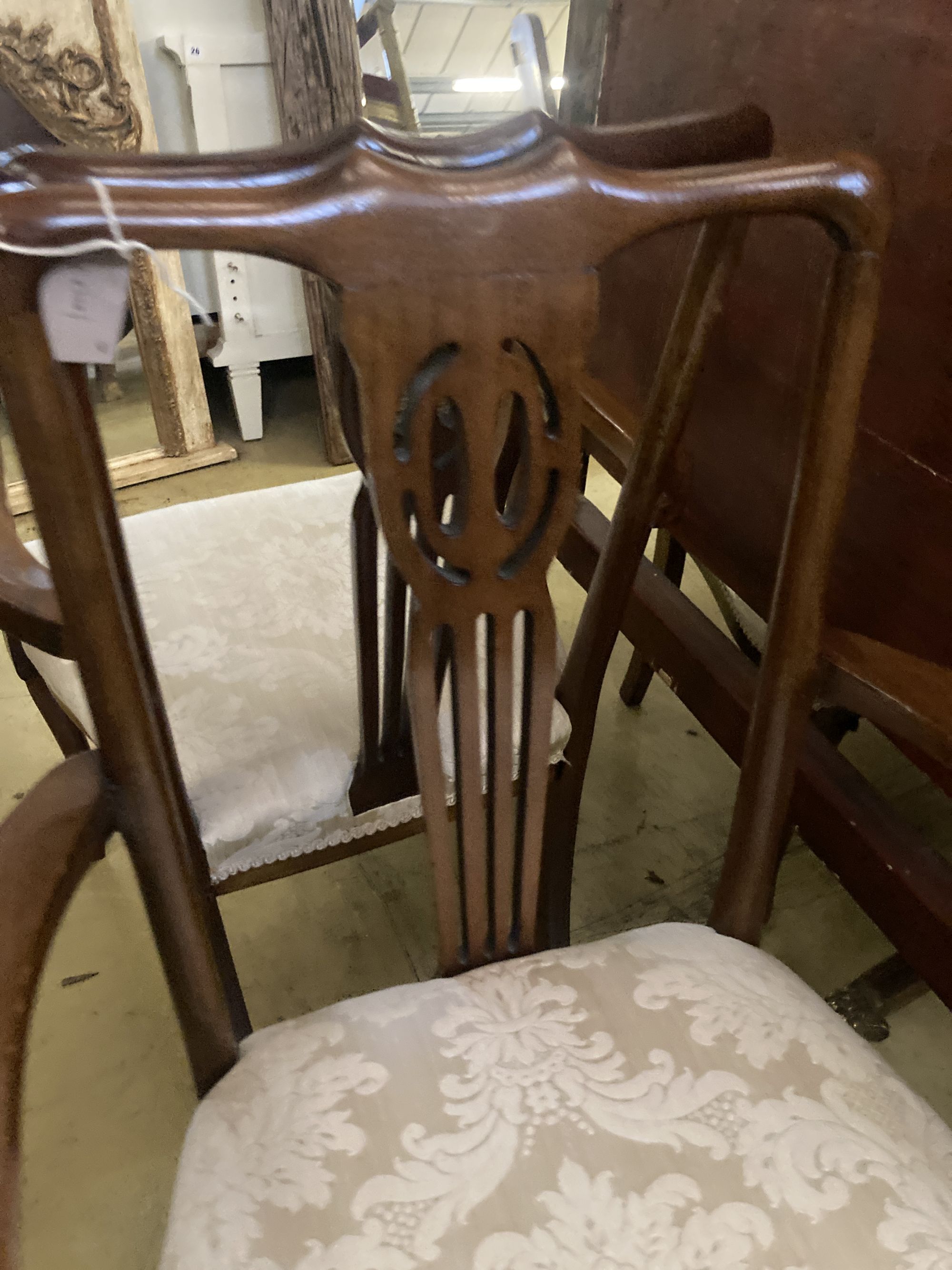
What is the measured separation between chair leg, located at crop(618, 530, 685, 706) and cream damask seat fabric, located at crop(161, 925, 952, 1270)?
2.59ft

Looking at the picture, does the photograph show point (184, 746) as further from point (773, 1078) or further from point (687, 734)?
point (687, 734)

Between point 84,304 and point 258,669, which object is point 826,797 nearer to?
point 258,669

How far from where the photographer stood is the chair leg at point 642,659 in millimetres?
1371

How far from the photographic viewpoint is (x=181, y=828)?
21.2 inches

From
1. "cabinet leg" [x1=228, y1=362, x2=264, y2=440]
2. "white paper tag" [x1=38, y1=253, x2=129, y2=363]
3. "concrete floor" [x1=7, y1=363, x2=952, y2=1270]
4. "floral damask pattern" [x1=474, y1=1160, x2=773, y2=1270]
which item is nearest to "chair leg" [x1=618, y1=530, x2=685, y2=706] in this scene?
"concrete floor" [x1=7, y1=363, x2=952, y2=1270]

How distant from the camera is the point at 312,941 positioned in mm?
1151

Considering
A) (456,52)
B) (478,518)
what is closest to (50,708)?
(478,518)

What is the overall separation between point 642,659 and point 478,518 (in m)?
0.86

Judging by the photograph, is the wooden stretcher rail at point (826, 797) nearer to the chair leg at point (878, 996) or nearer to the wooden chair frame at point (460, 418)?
the wooden chair frame at point (460, 418)

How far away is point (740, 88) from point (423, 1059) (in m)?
0.95

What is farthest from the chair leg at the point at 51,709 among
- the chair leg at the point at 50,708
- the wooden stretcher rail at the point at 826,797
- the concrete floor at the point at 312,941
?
the wooden stretcher rail at the point at 826,797

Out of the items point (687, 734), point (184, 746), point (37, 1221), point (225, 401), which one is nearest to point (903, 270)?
point (184, 746)

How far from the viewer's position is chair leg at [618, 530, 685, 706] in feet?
4.50

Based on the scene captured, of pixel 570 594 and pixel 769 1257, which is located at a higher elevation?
pixel 769 1257
